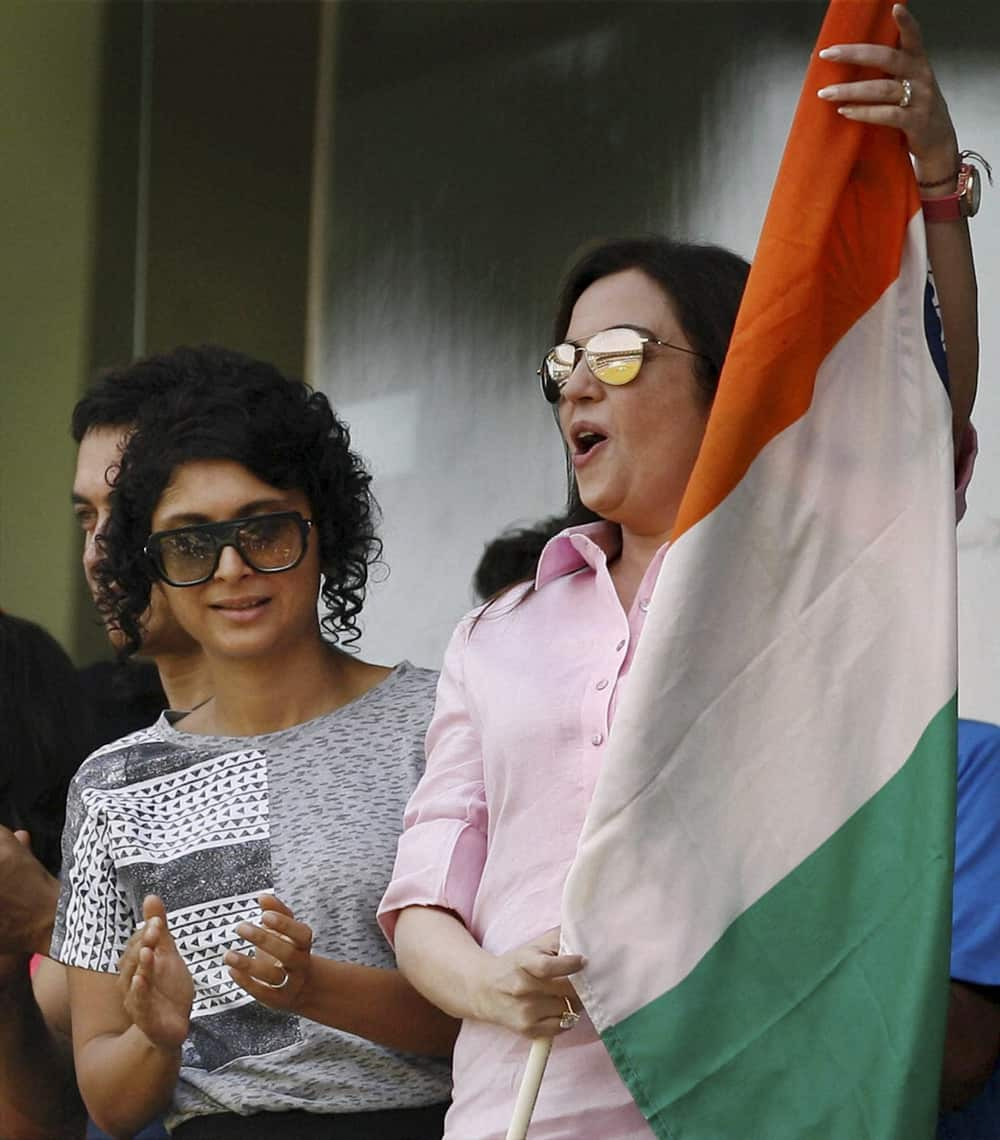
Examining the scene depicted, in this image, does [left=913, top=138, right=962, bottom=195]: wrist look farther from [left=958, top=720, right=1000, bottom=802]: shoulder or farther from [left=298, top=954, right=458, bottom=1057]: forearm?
[left=298, top=954, right=458, bottom=1057]: forearm

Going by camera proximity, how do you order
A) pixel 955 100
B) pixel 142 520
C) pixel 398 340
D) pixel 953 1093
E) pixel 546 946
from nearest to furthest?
pixel 546 946, pixel 953 1093, pixel 142 520, pixel 955 100, pixel 398 340

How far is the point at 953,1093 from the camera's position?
7.91 ft

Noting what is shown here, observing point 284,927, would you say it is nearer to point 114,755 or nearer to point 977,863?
point 114,755

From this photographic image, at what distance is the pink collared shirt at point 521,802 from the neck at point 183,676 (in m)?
1.04

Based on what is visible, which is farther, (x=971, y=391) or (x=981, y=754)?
(x=981, y=754)

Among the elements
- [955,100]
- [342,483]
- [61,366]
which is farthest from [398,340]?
[342,483]

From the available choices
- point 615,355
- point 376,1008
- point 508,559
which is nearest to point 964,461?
point 615,355

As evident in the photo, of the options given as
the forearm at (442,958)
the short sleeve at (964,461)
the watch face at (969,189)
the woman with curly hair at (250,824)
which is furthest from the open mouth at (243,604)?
the watch face at (969,189)

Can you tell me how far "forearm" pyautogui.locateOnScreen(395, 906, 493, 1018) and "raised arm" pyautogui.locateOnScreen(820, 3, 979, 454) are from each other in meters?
0.76

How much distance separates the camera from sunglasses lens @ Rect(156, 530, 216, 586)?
2.74 m

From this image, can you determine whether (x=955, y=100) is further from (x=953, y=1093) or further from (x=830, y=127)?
(x=953, y=1093)

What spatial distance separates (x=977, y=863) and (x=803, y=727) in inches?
21.0

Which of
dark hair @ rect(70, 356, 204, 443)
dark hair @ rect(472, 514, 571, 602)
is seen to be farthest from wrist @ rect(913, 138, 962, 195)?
dark hair @ rect(472, 514, 571, 602)

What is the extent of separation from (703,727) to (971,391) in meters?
0.49
